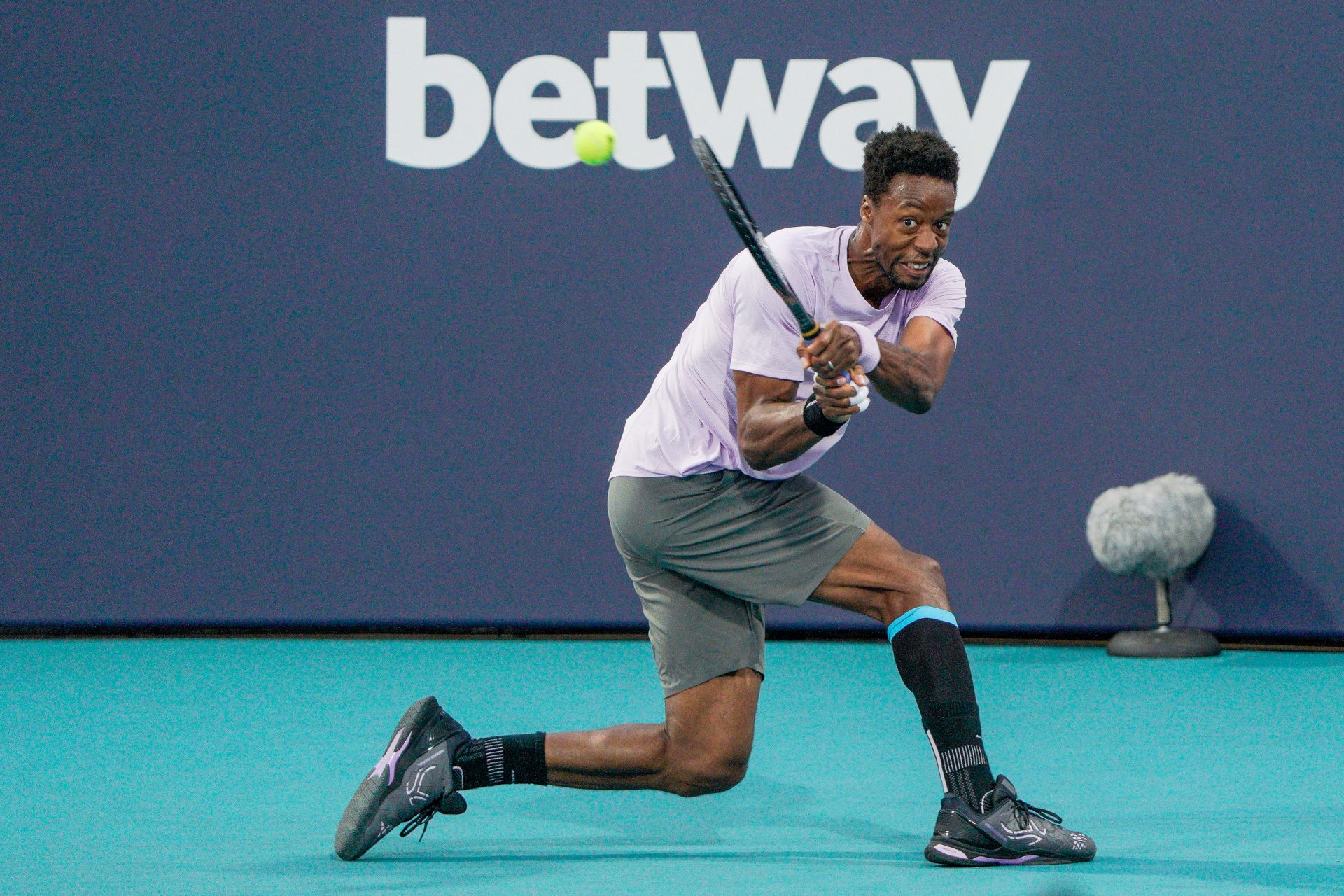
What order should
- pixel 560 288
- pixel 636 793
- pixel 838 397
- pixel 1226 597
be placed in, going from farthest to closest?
pixel 560 288 → pixel 1226 597 → pixel 636 793 → pixel 838 397

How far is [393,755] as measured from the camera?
3283mm

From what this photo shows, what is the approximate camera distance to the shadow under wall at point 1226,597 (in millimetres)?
6004

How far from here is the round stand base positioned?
5871 millimetres

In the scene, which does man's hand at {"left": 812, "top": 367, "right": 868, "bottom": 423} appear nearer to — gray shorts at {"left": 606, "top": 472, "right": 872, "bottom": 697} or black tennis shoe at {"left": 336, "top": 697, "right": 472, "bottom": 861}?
gray shorts at {"left": 606, "top": 472, "right": 872, "bottom": 697}

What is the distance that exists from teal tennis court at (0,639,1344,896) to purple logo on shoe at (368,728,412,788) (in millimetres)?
168

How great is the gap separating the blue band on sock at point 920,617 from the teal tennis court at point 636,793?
1.48 ft

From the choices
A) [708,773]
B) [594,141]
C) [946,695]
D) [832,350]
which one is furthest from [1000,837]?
[594,141]

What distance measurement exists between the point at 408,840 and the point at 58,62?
13.3ft

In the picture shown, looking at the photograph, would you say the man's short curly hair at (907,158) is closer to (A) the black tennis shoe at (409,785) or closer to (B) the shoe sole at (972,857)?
(B) the shoe sole at (972,857)

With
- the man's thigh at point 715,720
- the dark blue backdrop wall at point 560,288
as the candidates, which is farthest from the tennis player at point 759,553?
the dark blue backdrop wall at point 560,288

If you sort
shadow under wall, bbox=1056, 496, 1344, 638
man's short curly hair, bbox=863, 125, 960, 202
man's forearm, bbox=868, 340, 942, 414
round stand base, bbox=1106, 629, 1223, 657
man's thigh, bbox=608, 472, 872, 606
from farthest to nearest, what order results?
shadow under wall, bbox=1056, 496, 1344, 638 < round stand base, bbox=1106, 629, 1223, 657 < man's thigh, bbox=608, 472, 872, 606 < man's short curly hair, bbox=863, 125, 960, 202 < man's forearm, bbox=868, 340, 942, 414

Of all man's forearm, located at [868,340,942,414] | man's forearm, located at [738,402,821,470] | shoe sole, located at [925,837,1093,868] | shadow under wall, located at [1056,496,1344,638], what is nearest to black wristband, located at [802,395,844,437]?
man's forearm, located at [738,402,821,470]

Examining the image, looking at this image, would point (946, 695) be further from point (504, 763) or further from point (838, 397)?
point (504, 763)

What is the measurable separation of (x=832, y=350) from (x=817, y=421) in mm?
146
